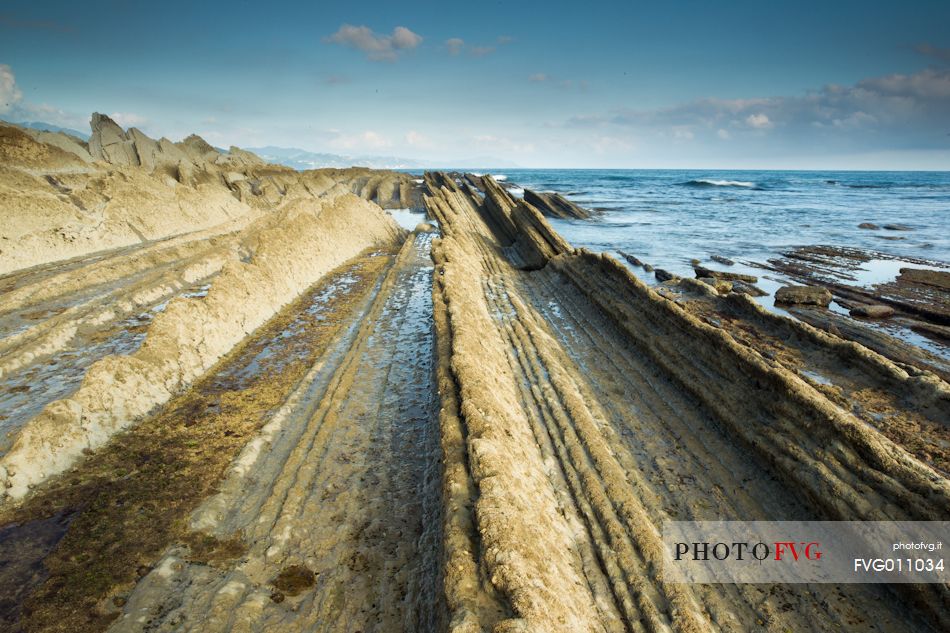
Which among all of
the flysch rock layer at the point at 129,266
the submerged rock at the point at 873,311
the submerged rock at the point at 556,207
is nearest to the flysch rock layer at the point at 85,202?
the flysch rock layer at the point at 129,266

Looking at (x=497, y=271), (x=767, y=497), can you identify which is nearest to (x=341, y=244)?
(x=497, y=271)

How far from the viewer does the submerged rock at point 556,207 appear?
41.8 m

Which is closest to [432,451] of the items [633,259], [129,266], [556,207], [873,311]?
[129,266]

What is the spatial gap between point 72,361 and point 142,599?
7.05 m

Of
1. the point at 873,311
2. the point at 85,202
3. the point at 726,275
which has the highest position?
the point at 85,202

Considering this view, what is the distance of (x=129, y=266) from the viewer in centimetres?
1434

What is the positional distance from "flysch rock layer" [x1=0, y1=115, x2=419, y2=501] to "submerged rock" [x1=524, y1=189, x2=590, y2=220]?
70.5ft

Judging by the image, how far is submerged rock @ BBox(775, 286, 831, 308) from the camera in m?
14.0

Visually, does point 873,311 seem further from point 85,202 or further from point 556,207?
point 556,207

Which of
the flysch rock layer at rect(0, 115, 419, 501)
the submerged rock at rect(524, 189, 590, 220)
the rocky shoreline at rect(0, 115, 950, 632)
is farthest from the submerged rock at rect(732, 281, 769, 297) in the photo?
the submerged rock at rect(524, 189, 590, 220)

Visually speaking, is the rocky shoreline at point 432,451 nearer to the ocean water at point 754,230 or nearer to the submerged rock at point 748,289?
the submerged rock at point 748,289

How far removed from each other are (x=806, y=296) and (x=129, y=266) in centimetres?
2348

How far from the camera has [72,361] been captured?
27.5 feet

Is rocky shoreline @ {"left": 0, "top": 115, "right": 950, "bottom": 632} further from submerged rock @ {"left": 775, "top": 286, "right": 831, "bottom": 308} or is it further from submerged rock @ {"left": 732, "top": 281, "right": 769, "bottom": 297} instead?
submerged rock @ {"left": 732, "top": 281, "right": 769, "bottom": 297}
